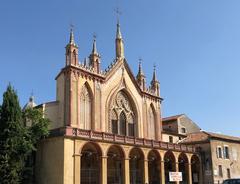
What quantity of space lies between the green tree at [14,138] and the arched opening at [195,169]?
26.1m

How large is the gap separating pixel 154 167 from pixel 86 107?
14.1m

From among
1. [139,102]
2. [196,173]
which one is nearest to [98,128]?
[139,102]

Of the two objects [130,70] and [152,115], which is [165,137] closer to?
[152,115]

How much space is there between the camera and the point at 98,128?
4672 cm

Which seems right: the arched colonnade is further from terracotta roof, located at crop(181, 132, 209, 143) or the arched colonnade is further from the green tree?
the green tree

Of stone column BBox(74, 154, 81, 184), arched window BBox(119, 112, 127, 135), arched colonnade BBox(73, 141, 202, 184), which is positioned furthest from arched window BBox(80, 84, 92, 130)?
stone column BBox(74, 154, 81, 184)

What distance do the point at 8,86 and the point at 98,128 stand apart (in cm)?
1294

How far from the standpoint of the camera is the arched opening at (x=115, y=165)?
43.7 meters

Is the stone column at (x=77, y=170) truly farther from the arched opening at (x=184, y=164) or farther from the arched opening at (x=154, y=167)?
the arched opening at (x=184, y=164)

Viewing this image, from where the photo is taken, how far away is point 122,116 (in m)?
52.0

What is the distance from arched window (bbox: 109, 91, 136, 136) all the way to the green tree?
12.3 meters

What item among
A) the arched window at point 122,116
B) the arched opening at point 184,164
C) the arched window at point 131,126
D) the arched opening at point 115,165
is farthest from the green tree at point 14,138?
the arched opening at point 184,164

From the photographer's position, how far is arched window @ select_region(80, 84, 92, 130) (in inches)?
1786

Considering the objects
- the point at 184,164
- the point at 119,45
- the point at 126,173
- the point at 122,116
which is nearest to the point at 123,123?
the point at 122,116
